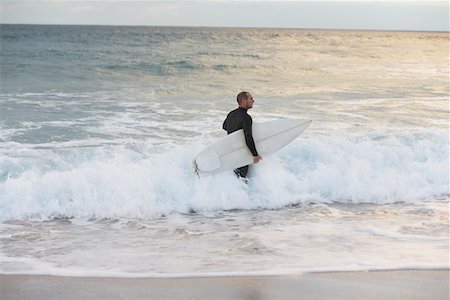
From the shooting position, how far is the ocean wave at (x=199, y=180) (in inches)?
300

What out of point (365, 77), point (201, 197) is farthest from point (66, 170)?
point (365, 77)

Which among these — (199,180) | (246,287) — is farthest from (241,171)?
(246,287)

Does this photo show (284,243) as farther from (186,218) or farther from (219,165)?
(219,165)

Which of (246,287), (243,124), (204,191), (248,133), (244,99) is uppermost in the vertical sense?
(244,99)

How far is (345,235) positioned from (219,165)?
6.92 ft

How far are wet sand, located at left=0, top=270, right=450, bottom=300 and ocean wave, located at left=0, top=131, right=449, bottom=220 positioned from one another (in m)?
2.35

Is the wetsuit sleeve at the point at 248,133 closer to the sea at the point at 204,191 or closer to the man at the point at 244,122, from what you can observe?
the man at the point at 244,122

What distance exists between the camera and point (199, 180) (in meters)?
8.09

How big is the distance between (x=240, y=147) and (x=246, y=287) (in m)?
3.14

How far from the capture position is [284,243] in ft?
20.2

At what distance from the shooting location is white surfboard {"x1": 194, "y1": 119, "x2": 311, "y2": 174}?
26.0 ft

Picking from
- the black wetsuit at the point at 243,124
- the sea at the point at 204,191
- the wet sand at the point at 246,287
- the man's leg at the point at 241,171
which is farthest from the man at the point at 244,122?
the wet sand at the point at 246,287

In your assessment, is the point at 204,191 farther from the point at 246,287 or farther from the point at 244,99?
the point at 246,287

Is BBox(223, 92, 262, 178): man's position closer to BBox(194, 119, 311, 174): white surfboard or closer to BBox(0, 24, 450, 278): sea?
BBox(194, 119, 311, 174): white surfboard
